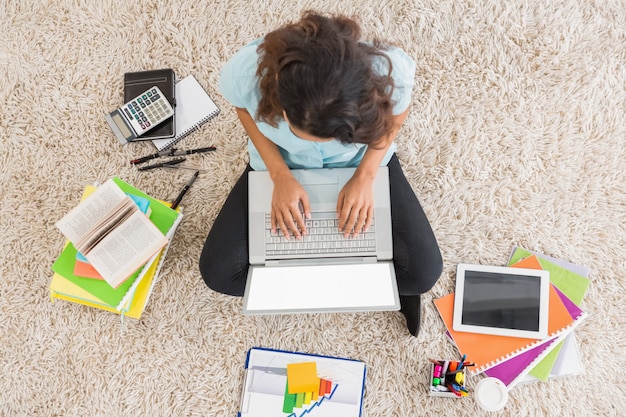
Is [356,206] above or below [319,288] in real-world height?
above

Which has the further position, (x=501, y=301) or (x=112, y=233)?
(x=501, y=301)

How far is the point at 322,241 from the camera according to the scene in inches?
45.3

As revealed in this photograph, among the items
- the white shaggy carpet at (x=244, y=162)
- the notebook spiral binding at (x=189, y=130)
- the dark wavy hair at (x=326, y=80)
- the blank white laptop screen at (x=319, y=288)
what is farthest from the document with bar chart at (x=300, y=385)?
the dark wavy hair at (x=326, y=80)

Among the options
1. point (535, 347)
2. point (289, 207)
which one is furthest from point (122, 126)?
point (535, 347)

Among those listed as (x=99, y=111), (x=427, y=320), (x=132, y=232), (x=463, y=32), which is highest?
(x=463, y=32)

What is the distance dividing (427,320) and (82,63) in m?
1.37

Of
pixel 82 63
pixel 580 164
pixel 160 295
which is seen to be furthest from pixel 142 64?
pixel 580 164

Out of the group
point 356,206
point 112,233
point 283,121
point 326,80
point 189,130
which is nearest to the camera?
point 326,80

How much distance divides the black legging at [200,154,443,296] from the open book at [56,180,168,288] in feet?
0.59

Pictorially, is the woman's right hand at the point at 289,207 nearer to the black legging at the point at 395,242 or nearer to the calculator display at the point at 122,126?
the black legging at the point at 395,242

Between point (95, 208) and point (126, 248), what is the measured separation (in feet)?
0.47

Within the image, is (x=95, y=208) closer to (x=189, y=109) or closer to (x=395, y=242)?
(x=189, y=109)

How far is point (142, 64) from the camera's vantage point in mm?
1521

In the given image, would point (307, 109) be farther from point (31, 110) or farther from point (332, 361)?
point (31, 110)
